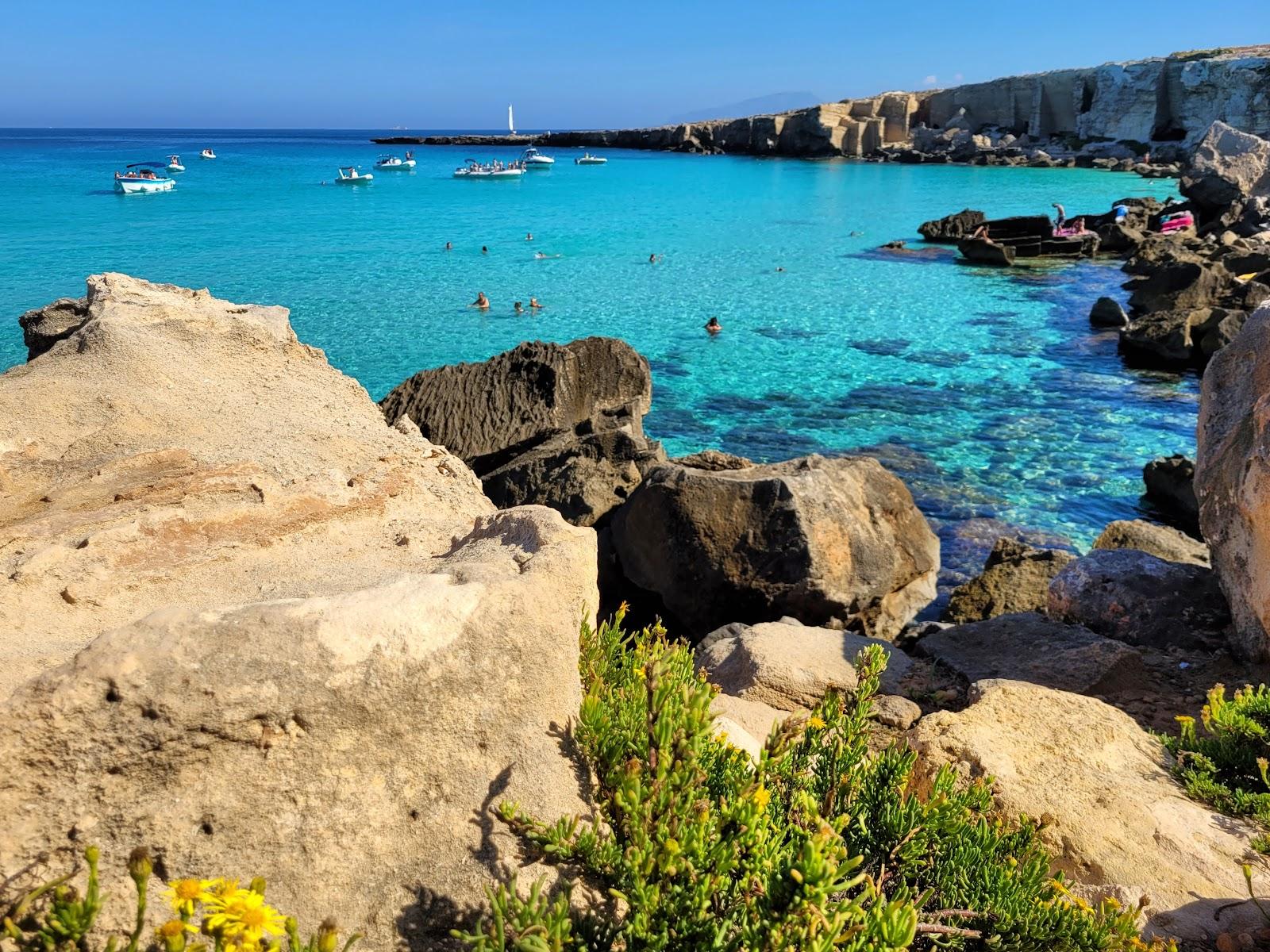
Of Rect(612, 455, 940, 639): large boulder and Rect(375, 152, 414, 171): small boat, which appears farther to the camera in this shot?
Rect(375, 152, 414, 171): small boat

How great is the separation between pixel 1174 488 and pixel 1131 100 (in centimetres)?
7420

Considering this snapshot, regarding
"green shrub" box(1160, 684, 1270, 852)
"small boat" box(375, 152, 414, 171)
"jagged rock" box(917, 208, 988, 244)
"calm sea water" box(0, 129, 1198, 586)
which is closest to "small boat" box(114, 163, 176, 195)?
"calm sea water" box(0, 129, 1198, 586)

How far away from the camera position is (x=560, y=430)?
506 inches

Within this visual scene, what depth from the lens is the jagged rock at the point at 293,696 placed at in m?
2.64

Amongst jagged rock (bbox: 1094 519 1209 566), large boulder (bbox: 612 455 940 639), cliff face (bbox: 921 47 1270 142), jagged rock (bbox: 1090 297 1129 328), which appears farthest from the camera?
cliff face (bbox: 921 47 1270 142)

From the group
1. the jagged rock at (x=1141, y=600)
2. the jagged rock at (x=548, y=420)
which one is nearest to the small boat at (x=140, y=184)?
the jagged rock at (x=548, y=420)

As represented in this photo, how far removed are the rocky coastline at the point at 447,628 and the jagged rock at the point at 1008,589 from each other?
1.5 inches

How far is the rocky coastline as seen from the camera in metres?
2.71

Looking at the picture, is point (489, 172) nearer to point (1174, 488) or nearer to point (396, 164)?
point (396, 164)

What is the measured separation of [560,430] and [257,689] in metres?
10.2

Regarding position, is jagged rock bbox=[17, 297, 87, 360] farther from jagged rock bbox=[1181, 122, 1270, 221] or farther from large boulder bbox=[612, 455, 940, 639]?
jagged rock bbox=[1181, 122, 1270, 221]

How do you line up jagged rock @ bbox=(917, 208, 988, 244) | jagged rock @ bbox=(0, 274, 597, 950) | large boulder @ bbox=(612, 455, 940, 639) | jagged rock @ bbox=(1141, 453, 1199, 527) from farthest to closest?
jagged rock @ bbox=(917, 208, 988, 244) → jagged rock @ bbox=(1141, 453, 1199, 527) → large boulder @ bbox=(612, 455, 940, 639) → jagged rock @ bbox=(0, 274, 597, 950)

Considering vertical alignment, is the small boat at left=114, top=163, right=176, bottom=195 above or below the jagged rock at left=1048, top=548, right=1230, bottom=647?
above

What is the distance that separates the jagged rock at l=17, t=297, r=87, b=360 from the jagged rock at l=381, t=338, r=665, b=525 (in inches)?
143
